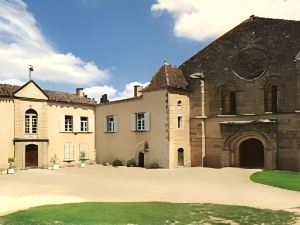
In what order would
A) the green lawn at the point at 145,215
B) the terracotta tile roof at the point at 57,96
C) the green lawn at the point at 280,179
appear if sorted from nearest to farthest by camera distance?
the green lawn at the point at 145,215 → the green lawn at the point at 280,179 → the terracotta tile roof at the point at 57,96

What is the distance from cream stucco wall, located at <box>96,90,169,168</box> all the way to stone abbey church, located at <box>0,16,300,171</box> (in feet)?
0.28

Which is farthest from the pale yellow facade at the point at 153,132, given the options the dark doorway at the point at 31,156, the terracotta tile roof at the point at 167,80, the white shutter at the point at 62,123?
the dark doorway at the point at 31,156

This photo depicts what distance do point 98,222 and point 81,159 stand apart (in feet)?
70.1

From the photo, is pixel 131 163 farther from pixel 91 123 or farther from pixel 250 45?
pixel 250 45

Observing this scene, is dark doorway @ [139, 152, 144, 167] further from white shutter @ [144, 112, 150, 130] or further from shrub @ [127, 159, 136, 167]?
white shutter @ [144, 112, 150, 130]

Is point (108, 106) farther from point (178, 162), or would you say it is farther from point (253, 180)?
point (253, 180)

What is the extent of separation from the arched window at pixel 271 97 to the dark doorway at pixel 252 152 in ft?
11.5

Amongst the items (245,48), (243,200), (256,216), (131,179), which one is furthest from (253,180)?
(245,48)

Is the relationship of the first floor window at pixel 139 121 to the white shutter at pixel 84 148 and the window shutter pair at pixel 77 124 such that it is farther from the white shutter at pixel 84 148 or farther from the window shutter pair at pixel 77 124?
the white shutter at pixel 84 148

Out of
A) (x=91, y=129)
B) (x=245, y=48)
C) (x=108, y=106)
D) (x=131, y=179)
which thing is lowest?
(x=131, y=179)

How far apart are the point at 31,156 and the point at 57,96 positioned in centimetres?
583

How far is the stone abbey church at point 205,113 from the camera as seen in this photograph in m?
24.8

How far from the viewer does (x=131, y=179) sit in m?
21.5

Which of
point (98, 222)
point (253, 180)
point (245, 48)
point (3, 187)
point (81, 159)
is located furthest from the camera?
point (81, 159)
